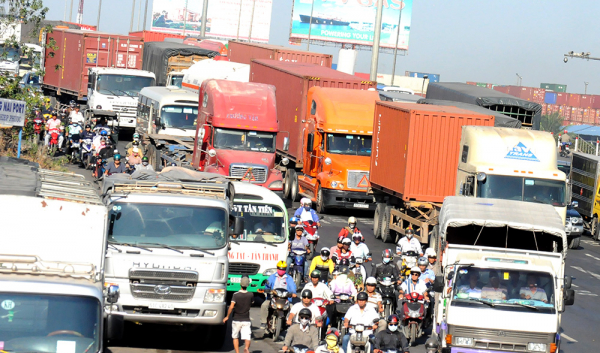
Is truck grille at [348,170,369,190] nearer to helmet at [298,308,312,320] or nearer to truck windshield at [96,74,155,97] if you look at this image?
truck windshield at [96,74,155,97]

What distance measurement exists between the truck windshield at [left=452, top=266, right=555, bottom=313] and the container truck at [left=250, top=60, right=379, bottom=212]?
13.8 metres

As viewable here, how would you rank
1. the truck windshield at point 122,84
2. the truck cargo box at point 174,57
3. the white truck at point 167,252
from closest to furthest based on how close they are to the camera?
1. the white truck at point 167,252
2. the truck windshield at point 122,84
3. the truck cargo box at point 174,57

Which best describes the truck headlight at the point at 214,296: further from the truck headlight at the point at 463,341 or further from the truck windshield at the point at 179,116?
the truck windshield at the point at 179,116

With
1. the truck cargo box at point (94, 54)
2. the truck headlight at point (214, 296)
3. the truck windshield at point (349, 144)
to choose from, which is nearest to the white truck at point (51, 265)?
the truck headlight at point (214, 296)

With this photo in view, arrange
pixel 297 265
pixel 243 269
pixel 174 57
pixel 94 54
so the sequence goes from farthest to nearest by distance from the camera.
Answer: pixel 94 54 < pixel 174 57 < pixel 297 265 < pixel 243 269

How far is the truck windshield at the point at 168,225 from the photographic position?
44.0 feet

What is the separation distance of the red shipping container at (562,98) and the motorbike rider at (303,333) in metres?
143

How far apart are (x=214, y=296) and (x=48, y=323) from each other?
4878 mm

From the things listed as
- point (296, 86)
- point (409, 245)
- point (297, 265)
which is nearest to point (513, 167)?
point (409, 245)

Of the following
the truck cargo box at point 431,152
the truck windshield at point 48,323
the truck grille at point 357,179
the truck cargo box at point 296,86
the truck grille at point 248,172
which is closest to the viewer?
the truck windshield at point 48,323

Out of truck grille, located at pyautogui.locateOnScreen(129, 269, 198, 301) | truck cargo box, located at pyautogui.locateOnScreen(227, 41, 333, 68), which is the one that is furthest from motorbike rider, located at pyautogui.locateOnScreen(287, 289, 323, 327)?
truck cargo box, located at pyautogui.locateOnScreen(227, 41, 333, 68)

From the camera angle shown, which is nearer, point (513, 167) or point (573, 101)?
point (513, 167)

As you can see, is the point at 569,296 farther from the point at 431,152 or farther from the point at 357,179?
the point at 357,179

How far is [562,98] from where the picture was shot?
149000 mm
